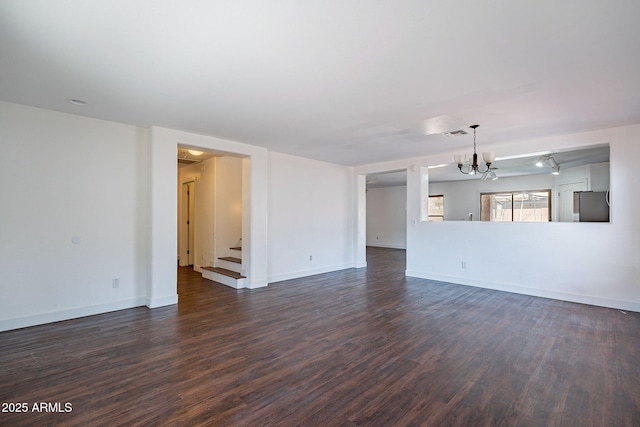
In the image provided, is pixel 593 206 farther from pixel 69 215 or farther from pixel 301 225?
pixel 69 215

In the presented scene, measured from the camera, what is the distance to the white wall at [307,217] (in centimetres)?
585

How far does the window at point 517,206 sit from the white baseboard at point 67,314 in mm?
9821

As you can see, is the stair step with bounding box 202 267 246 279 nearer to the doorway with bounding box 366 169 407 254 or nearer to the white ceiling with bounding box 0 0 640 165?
the white ceiling with bounding box 0 0 640 165

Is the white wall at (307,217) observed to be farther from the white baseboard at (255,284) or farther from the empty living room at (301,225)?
the white baseboard at (255,284)

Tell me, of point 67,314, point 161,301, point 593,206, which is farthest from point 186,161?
point 593,206

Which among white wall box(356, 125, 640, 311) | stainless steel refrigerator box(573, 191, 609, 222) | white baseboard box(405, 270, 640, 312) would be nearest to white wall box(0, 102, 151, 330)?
white wall box(356, 125, 640, 311)

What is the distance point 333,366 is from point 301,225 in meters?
3.97

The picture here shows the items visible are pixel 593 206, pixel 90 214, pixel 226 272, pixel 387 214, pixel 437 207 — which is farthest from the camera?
pixel 387 214

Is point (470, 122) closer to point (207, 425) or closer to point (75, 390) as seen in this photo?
point (207, 425)

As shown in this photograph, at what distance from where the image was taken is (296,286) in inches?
212

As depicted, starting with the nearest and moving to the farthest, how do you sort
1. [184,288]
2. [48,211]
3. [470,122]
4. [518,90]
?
1. [518,90]
2. [48,211]
3. [470,122]
4. [184,288]

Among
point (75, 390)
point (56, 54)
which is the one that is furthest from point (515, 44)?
point (75, 390)

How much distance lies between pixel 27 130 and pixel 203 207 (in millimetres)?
3764

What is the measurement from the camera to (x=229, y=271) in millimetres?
5883
